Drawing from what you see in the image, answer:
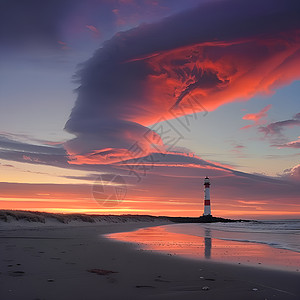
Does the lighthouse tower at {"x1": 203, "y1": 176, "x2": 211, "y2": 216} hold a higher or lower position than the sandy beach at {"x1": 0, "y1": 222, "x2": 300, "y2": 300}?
higher

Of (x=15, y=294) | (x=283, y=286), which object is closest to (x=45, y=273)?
(x=15, y=294)

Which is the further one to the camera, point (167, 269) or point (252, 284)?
point (167, 269)

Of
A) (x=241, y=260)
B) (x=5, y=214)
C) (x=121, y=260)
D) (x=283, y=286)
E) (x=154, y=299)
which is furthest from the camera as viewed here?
(x=5, y=214)

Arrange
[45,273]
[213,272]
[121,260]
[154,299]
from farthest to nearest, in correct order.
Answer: [121,260], [213,272], [45,273], [154,299]

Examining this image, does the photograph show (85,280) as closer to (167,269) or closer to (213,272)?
(167,269)

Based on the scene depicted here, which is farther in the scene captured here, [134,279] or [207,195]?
[207,195]

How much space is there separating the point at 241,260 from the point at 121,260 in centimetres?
420

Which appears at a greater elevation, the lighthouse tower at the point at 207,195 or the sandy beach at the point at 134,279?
the lighthouse tower at the point at 207,195

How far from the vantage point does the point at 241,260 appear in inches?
454

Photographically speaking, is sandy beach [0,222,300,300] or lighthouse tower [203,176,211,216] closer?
sandy beach [0,222,300,300]

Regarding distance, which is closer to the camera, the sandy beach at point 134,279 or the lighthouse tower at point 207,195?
the sandy beach at point 134,279

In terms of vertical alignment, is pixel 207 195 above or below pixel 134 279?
above

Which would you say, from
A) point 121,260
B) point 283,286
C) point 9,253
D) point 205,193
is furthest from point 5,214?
point 205,193

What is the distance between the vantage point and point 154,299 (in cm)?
607
